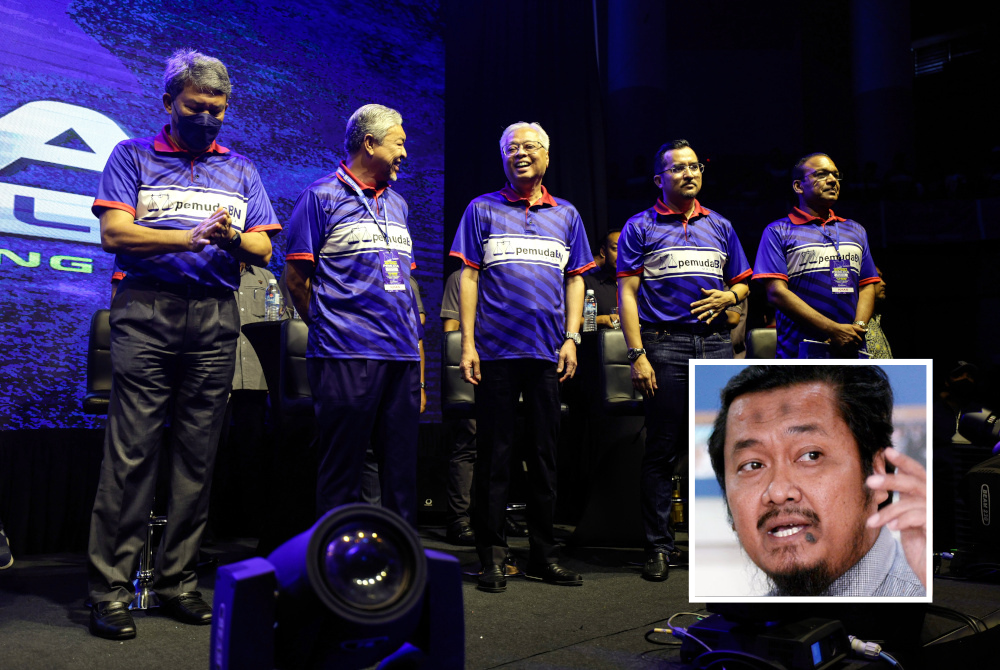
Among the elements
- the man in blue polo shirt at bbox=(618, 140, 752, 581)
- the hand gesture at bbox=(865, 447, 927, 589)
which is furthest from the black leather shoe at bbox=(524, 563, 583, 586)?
the hand gesture at bbox=(865, 447, 927, 589)

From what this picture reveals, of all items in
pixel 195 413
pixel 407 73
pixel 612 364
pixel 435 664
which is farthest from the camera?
pixel 407 73

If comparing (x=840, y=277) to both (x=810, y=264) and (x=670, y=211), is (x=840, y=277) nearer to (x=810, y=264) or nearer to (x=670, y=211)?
(x=810, y=264)

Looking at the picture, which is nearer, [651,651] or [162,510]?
[651,651]

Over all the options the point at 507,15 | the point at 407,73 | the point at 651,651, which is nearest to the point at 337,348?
the point at 651,651

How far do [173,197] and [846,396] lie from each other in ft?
6.35

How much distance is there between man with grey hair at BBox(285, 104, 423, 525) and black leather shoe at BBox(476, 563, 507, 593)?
364 mm

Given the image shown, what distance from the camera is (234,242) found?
7.97ft

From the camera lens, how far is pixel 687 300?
10.7 feet

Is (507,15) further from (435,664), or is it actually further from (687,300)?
(435,664)

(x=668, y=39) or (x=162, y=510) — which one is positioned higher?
(x=668, y=39)

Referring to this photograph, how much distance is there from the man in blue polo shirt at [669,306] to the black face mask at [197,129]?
5.62ft

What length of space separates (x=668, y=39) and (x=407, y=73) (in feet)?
35.9

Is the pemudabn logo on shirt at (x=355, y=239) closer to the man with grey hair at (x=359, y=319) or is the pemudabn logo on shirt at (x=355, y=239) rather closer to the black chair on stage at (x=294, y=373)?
the man with grey hair at (x=359, y=319)

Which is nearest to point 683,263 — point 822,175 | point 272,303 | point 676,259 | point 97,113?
point 676,259
